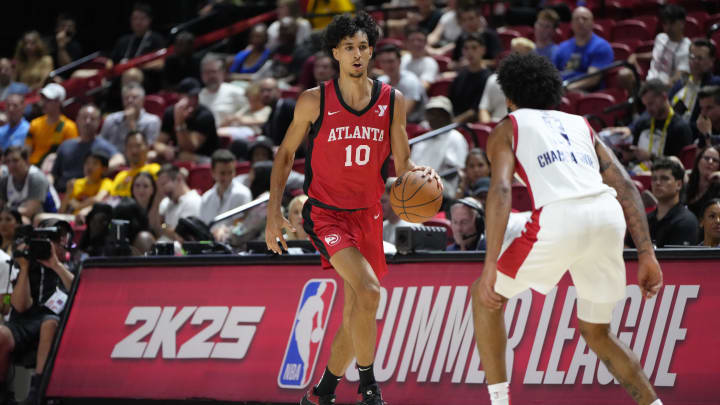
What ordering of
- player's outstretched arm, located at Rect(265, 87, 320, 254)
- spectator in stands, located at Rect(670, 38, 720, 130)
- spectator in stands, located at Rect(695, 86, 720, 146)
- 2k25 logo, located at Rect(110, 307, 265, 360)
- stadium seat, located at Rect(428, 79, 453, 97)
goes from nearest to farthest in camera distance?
1. player's outstretched arm, located at Rect(265, 87, 320, 254)
2. 2k25 logo, located at Rect(110, 307, 265, 360)
3. spectator in stands, located at Rect(695, 86, 720, 146)
4. spectator in stands, located at Rect(670, 38, 720, 130)
5. stadium seat, located at Rect(428, 79, 453, 97)

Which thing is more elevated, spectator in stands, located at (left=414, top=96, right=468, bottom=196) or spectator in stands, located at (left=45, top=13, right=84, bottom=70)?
spectator in stands, located at (left=414, top=96, right=468, bottom=196)

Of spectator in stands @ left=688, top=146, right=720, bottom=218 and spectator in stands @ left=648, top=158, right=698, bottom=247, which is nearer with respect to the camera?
spectator in stands @ left=648, top=158, right=698, bottom=247

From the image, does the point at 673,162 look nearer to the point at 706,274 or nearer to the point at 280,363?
the point at 706,274

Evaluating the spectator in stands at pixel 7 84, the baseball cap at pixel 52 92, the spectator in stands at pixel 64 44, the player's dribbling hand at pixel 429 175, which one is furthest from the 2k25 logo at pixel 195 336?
the spectator in stands at pixel 64 44

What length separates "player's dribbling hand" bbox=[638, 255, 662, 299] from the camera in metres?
4.77

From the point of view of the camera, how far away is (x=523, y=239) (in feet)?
15.9

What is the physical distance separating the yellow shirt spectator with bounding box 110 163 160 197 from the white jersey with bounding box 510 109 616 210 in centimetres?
745

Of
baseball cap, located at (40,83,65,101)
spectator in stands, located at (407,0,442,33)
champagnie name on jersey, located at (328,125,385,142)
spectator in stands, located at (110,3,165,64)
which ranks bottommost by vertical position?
spectator in stands, located at (110,3,165,64)

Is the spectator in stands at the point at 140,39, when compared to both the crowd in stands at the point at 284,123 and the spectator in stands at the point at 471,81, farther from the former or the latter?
the spectator in stands at the point at 471,81

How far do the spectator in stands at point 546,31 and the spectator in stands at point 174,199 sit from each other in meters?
4.42

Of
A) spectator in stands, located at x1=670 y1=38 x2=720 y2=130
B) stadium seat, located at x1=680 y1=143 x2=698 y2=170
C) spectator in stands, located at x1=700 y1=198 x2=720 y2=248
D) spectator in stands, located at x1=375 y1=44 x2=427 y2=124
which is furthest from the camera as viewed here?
spectator in stands, located at x1=375 y1=44 x2=427 y2=124

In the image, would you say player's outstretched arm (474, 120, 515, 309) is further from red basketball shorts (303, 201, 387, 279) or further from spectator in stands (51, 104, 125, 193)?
spectator in stands (51, 104, 125, 193)

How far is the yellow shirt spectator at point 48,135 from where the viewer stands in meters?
13.8

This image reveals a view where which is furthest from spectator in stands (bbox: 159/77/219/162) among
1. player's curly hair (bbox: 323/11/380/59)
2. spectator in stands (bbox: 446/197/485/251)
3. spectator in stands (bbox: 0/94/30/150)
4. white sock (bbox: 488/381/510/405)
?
white sock (bbox: 488/381/510/405)
